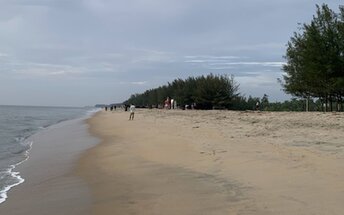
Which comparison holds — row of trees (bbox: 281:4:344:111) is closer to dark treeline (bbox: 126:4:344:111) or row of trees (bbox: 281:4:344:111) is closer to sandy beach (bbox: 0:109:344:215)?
dark treeline (bbox: 126:4:344:111)

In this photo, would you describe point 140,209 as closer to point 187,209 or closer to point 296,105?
point 187,209

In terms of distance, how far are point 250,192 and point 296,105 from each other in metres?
65.0

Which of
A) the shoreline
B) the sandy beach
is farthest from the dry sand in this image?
the shoreline

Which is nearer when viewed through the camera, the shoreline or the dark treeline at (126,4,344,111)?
the shoreline

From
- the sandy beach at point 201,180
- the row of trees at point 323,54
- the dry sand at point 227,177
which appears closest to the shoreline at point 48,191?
the sandy beach at point 201,180

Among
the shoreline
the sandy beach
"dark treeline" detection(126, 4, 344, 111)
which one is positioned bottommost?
the shoreline

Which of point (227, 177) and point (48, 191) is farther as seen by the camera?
point (48, 191)

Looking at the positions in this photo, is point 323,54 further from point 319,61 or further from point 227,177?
point 227,177

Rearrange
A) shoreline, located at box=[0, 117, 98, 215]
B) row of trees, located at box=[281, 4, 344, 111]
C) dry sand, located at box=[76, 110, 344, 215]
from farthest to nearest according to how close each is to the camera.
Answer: row of trees, located at box=[281, 4, 344, 111]
shoreline, located at box=[0, 117, 98, 215]
dry sand, located at box=[76, 110, 344, 215]

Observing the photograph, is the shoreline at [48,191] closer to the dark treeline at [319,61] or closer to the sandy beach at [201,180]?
the sandy beach at [201,180]

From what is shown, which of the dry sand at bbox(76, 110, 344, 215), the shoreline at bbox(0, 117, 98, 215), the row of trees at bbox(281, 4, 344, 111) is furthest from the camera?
the row of trees at bbox(281, 4, 344, 111)

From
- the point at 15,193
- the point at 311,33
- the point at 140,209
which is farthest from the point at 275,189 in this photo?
the point at 311,33

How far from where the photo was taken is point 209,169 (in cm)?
960

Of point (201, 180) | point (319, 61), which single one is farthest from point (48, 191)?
point (319, 61)
